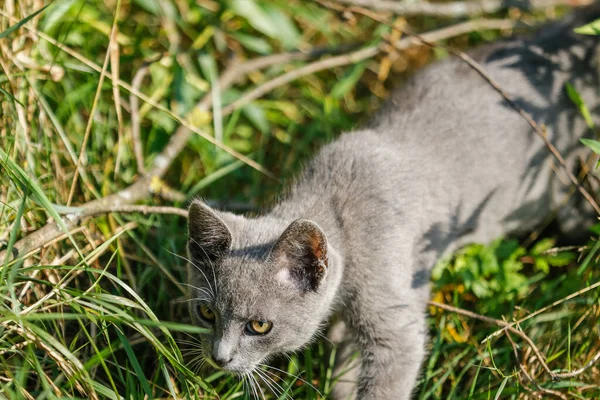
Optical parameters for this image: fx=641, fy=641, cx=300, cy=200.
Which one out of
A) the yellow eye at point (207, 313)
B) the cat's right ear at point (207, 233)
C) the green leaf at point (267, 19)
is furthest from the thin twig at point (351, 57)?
the yellow eye at point (207, 313)

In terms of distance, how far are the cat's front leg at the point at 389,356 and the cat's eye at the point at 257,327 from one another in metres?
0.46

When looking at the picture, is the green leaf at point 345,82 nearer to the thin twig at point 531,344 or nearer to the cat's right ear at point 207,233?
the thin twig at point 531,344

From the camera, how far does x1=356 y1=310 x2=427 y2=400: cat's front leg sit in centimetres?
269

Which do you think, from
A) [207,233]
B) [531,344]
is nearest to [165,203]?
[207,233]

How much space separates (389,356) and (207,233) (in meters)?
0.93

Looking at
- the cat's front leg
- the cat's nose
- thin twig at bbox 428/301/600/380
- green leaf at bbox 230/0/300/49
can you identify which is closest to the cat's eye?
the cat's nose

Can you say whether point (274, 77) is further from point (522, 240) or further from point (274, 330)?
point (274, 330)

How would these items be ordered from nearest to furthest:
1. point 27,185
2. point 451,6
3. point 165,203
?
point 27,185 < point 165,203 < point 451,6

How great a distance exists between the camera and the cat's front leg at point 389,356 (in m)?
2.69

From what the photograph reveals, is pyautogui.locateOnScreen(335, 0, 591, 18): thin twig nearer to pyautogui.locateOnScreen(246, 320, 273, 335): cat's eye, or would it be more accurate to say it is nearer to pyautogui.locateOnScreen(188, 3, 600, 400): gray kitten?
pyautogui.locateOnScreen(188, 3, 600, 400): gray kitten

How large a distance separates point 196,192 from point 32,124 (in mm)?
930

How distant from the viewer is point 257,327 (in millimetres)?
2490

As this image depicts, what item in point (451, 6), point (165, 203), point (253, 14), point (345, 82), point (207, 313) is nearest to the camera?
point (207, 313)

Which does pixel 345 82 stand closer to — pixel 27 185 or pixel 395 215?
pixel 395 215
